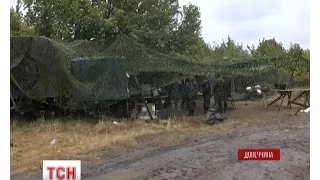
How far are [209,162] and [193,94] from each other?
6.76m

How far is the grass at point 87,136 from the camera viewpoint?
645 centimetres

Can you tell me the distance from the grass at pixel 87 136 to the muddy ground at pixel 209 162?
529 millimetres

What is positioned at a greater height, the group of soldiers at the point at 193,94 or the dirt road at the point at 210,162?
the group of soldiers at the point at 193,94

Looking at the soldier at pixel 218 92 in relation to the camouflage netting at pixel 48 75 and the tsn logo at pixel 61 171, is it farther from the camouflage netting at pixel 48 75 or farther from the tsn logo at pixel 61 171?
the tsn logo at pixel 61 171

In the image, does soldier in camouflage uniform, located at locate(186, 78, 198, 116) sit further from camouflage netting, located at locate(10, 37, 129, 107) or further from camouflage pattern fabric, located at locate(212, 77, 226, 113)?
camouflage netting, located at locate(10, 37, 129, 107)

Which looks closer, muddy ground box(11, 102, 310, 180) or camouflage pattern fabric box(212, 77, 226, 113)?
muddy ground box(11, 102, 310, 180)

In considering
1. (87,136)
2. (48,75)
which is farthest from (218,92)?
(48,75)

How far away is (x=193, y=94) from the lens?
12234 millimetres

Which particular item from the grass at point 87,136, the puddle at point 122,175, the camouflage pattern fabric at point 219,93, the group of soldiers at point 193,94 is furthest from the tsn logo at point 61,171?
the camouflage pattern fabric at point 219,93

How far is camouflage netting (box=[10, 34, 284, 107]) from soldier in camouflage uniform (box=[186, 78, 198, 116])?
173 centimetres

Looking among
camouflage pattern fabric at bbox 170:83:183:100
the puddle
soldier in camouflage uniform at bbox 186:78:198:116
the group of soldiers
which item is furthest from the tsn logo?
soldier in camouflage uniform at bbox 186:78:198:116

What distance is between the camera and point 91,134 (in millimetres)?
8266

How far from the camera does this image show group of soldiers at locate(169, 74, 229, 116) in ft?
37.9
